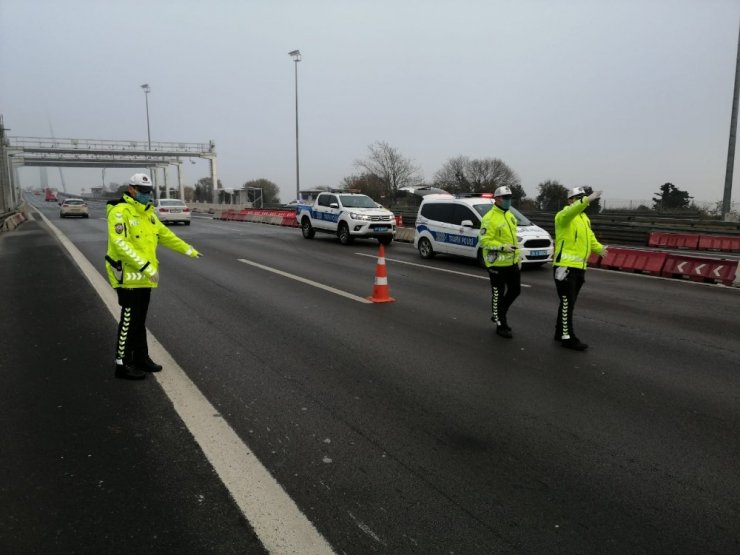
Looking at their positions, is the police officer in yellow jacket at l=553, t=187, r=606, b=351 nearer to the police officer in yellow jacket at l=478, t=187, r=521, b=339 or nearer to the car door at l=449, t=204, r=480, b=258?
the police officer in yellow jacket at l=478, t=187, r=521, b=339

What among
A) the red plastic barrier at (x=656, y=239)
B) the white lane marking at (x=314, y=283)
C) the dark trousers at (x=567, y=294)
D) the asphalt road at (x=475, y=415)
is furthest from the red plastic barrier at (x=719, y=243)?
the dark trousers at (x=567, y=294)

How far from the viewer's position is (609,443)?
3.82 meters

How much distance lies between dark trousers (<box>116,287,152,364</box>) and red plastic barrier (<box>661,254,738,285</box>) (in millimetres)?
11471

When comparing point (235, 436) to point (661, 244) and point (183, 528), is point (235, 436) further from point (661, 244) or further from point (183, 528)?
point (661, 244)

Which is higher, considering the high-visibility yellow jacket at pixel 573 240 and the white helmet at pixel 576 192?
the white helmet at pixel 576 192

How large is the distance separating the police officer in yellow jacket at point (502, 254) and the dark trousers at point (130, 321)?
13.3 ft

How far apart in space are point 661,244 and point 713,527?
2004 centimetres

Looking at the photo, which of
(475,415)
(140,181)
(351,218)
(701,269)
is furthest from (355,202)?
(475,415)

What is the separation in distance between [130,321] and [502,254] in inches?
170

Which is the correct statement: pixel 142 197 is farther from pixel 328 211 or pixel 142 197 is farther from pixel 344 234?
pixel 328 211

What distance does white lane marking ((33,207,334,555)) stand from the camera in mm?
2723

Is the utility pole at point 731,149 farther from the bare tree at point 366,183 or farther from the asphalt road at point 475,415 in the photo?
the bare tree at point 366,183

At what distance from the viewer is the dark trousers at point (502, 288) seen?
6786mm

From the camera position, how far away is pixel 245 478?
327cm
